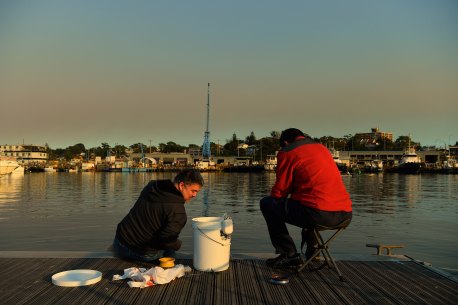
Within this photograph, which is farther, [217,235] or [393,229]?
[393,229]

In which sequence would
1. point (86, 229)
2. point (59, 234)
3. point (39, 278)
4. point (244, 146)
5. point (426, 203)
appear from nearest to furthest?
point (39, 278) → point (59, 234) → point (86, 229) → point (426, 203) → point (244, 146)

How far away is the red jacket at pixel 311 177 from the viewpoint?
5.51 metres

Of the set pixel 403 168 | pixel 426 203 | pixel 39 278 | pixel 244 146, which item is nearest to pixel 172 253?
pixel 39 278

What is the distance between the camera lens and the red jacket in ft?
18.1

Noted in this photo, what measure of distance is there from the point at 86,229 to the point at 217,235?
15.2 m

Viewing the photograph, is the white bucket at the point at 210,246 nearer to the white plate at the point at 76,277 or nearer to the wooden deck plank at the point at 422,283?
the white plate at the point at 76,277

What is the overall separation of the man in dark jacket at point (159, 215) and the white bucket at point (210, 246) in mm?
263

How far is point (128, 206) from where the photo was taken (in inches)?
1173

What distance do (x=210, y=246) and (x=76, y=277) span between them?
64.1 inches

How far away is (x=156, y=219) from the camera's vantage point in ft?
18.4

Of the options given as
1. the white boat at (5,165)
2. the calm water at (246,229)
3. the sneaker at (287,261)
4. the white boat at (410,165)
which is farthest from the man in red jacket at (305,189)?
the white boat at (410,165)

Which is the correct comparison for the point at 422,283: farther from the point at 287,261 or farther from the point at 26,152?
the point at 26,152

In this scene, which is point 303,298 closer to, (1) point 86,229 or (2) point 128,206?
(1) point 86,229

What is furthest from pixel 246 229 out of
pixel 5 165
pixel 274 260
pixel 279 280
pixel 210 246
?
pixel 5 165
